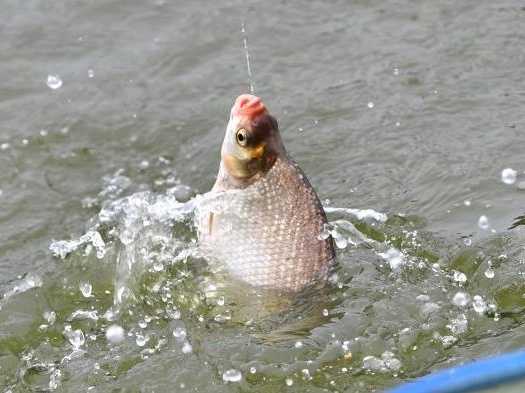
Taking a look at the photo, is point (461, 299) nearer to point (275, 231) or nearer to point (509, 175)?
point (275, 231)

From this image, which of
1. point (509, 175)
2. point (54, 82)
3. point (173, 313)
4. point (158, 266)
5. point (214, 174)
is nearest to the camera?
point (173, 313)

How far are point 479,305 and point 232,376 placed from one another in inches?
42.3

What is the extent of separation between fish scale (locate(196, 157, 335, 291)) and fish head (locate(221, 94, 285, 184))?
0.16 feet

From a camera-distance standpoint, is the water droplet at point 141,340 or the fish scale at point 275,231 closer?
the fish scale at point 275,231

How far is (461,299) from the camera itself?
4.34 metres

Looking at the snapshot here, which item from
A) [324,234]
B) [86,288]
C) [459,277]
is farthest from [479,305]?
[86,288]

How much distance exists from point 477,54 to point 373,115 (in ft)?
2.96

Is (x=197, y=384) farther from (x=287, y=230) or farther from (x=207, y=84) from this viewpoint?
(x=207, y=84)

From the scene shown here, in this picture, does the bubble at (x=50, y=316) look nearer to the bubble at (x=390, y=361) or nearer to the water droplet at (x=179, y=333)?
the water droplet at (x=179, y=333)

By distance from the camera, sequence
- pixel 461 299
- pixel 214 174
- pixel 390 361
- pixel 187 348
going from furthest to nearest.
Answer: pixel 214 174 < pixel 461 299 < pixel 187 348 < pixel 390 361

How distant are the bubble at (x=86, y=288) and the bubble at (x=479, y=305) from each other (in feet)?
5.75

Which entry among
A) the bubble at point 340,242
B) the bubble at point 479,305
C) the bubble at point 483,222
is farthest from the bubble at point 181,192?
the bubble at point 479,305

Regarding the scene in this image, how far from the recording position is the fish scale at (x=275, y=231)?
4152 mm

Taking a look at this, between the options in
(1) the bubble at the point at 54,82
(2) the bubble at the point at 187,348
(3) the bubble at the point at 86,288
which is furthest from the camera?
(1) the bubble at the point at 54,82
